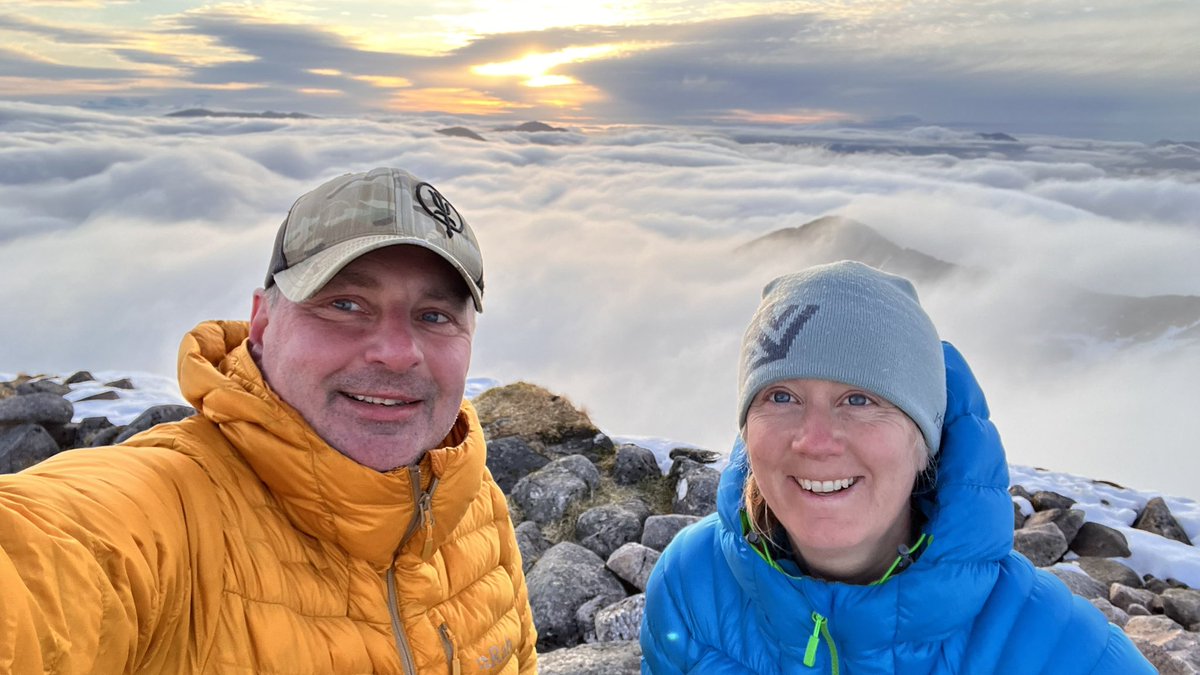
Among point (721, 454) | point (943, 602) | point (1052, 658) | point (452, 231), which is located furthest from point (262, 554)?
point (721, 454)

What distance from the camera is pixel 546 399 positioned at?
1216cm

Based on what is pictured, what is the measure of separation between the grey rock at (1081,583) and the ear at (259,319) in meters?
6.88

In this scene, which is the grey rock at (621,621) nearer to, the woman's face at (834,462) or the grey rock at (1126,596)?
the woman's face at (834,462)

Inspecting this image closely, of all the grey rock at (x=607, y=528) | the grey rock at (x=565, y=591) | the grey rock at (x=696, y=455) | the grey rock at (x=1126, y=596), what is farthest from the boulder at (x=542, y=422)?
the grey rock at (x=1126, y=596)

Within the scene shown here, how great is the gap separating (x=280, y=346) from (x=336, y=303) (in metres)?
0.22

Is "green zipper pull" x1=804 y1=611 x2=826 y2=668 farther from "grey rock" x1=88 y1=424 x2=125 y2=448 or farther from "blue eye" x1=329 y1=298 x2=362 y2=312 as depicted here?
"grey rock" x1=88 y1=424 x2=125 y2=448

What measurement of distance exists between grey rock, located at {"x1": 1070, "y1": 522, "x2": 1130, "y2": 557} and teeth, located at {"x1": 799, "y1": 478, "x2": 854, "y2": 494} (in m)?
7.83

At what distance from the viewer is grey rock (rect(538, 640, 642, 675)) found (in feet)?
13.6

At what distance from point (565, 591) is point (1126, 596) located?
16.5 ft

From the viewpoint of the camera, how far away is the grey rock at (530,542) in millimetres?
7426

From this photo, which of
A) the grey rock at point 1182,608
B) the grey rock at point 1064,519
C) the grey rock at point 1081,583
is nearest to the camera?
the grey rock at point 1182,608

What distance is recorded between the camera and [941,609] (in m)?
2.19

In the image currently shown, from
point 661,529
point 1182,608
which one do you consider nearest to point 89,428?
point 661,529

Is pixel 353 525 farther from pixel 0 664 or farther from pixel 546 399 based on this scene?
pixel 546 399
